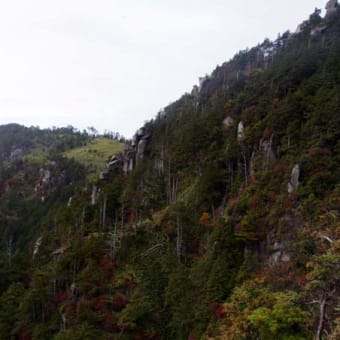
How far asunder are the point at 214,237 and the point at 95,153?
426 ft

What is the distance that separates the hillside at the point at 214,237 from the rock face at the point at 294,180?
11cm

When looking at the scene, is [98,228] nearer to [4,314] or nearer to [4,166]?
[4,314]

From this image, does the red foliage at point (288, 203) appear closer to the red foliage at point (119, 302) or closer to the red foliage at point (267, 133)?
the red foliage at point (267, 133)

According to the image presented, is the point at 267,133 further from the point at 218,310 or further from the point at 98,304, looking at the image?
the point at 98,304

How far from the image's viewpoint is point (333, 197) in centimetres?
3059

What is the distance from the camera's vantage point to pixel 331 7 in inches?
3233

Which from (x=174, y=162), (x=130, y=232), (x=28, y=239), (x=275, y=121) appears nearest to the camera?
(x=275, y=121)

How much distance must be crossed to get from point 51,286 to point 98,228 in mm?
12564

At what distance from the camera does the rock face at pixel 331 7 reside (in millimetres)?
79775

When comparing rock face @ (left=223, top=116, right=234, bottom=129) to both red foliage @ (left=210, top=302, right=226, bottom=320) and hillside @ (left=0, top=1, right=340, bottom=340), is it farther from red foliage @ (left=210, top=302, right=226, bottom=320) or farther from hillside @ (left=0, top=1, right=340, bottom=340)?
red foliage @ (left=210, top=302, right=226, bottom=320)

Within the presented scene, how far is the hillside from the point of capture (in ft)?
83.8

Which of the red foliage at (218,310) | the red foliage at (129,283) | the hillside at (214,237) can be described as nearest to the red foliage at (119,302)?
the hillside at (214,237)

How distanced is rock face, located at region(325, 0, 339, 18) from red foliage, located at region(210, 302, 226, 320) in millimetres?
70872

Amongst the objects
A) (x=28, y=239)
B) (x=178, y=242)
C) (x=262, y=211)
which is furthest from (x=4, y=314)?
(x=28, y=239)
